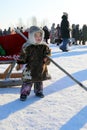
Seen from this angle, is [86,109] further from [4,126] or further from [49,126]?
[4,126]

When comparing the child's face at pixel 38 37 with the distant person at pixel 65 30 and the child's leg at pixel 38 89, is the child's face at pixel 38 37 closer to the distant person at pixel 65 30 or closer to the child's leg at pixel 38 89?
the child's leg at pixel 38 89

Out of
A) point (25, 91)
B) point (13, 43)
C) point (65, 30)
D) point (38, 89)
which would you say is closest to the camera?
point (25, 91)

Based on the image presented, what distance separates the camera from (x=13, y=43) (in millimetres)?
7383

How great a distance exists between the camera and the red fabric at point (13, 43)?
7.33 meters

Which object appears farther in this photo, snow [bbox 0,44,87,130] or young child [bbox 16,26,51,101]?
young child [bbox 16,26,51,101]

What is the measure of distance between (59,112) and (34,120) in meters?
0.46

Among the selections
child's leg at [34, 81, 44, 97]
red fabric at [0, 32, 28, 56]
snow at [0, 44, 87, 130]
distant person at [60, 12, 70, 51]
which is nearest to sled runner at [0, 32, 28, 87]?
red fabric at [0, 32, 28, 56]

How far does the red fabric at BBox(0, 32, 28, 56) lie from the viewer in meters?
7.33

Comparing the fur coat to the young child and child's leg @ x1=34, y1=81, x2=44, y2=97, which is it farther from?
child's leg @ x1=34, y1=81, x2=44, y2=97

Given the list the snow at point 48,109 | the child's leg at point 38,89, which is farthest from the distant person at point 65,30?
the child's leg at point 38,89

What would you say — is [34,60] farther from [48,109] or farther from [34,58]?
[48,109]

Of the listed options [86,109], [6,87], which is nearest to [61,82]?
[6,87]

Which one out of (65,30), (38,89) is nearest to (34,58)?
(38,89)

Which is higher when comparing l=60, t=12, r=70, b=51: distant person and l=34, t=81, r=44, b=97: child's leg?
l=34, t=81, r=44, b=97: child's leg
